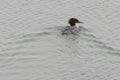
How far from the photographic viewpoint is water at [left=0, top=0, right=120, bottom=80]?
48.3 ft

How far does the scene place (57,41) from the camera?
676 inches

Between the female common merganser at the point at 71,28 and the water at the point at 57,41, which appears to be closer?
the water at the point at 57,41

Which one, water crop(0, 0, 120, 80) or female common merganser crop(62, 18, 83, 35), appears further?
female common merganser crop(62, 18, 83, 35)

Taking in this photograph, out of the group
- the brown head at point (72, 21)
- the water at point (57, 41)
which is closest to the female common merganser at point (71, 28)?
the brown head at point (72, 21)

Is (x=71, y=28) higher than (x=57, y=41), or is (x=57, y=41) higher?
(x=71, y=28)

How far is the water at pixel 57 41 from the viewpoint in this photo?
14711mm

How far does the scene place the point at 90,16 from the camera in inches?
763

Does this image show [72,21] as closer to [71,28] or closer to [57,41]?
[71,28]

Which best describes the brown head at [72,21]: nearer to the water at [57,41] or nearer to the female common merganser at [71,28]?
the female common merganser at [71,28]

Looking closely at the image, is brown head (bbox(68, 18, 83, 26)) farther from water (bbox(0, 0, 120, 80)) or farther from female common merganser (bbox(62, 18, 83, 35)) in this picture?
water (bbox(0, 0, 120, 80))

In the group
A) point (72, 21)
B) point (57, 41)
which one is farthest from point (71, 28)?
point (57, 41)

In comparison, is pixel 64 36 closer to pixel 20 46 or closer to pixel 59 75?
pixel 20 46

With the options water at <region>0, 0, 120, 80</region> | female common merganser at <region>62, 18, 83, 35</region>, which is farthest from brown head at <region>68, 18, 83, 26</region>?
water at <region>0, 0, 120, 80</region>

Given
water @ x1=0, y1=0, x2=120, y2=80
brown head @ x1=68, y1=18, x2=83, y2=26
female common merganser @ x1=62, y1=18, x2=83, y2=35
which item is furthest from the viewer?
brown head @ x1=68, y1=18, x2=83, y2=26
